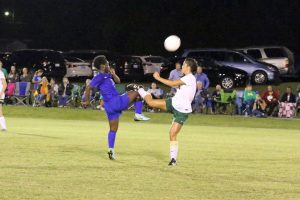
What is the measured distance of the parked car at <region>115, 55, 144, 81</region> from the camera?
47.7 metres

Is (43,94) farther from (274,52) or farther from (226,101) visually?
(274,52)

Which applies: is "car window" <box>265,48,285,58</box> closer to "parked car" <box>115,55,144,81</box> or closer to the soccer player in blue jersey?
"parked car" <box>115,55,144,81</box>

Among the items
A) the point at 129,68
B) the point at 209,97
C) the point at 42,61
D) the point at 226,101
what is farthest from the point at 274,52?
the point at 209,97

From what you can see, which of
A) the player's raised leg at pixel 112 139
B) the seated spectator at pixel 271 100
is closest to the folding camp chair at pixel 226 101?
the seated spectator at pixel 271 100

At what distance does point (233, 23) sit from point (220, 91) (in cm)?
3056

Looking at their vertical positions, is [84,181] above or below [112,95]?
below

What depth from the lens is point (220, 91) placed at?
30.6 meters

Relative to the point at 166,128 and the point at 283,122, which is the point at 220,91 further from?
the point at 166,128

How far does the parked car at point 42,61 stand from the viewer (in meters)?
45.2

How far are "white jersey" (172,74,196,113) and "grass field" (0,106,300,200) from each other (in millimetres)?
1137

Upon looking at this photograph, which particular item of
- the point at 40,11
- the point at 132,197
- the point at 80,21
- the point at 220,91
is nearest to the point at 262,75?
the point at 220,91

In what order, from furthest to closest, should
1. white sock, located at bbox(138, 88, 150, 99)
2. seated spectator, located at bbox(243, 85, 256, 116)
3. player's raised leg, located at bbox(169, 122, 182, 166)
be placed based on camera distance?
seated spectator, located at bbox(243, 85, 256, 116) → white sock, located at bbox(138, 88, 150, 99) → player's raised leg, located at bbox(169, 122, 182, 166)

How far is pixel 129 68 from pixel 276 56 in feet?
31.2

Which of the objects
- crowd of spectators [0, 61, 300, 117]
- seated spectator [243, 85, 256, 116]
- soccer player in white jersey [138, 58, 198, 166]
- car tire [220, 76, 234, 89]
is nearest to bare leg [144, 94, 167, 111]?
soccer player in white jersey [138, 58, 198, 166]
